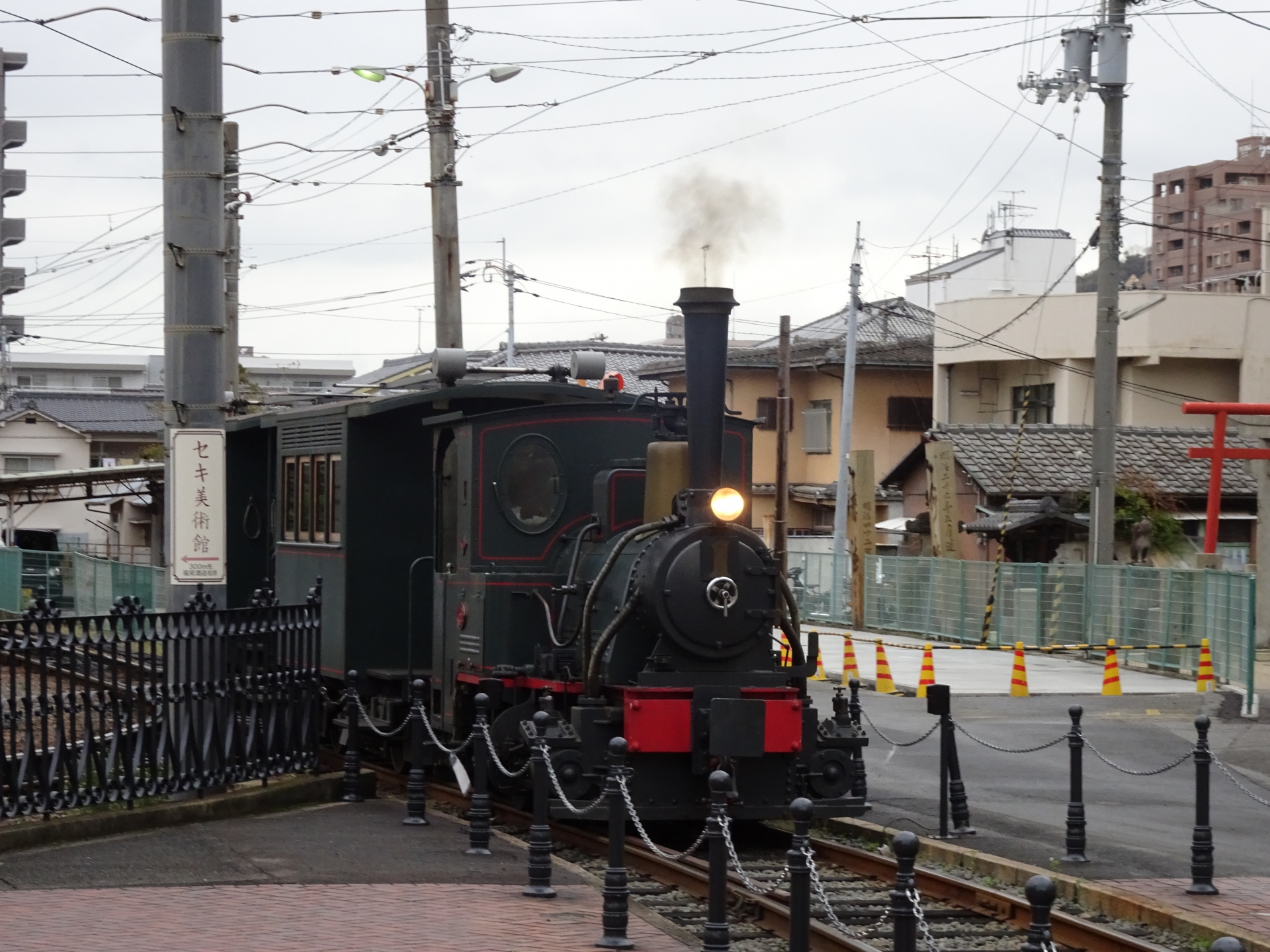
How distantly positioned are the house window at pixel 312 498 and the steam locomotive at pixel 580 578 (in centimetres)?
3

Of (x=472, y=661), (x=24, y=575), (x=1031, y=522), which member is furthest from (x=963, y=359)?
(x=472, y=661)

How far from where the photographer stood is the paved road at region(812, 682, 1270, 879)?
37.2 feet

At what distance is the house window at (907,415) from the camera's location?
1857 inches

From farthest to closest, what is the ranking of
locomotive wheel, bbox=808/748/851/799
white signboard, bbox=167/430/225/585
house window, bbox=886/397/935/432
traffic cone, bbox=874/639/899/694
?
house window, bbox=886/397/935/432 < traffic cone, bbox=874/639/899/694 < locomotive wheel, bbox=808/748/851/799 < white signboard, bbox=167/430/225/585

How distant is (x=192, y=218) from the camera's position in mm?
10891

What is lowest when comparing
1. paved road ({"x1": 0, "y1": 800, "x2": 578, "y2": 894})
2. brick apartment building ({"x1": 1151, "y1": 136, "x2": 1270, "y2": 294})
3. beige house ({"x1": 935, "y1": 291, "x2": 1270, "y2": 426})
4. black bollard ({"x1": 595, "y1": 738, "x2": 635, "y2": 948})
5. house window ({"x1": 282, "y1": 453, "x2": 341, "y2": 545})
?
paved road ({"x1": 0, "y1": 800, "x2": 578, "y2": 894})

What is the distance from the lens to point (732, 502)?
34.1 feet

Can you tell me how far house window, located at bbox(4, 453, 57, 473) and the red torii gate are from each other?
132 ft

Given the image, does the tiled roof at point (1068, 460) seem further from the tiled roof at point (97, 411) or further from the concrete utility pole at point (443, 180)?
the tiled roof at point (97, 411)

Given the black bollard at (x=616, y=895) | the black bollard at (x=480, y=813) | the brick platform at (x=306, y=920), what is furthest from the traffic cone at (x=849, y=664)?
the black bollard at (x=616, y=895)

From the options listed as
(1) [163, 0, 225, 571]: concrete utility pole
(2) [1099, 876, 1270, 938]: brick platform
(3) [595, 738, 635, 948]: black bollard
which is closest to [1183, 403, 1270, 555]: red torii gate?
(2) [1099, 876, 1270, 938]: brick platform

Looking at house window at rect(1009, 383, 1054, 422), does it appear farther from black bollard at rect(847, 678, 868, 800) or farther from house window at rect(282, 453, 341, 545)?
black bollard at rect(847, 678, 868, 800)

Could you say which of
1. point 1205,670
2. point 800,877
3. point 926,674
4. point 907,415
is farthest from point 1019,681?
point 907,415

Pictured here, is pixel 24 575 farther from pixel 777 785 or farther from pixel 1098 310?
pixel 777 785
